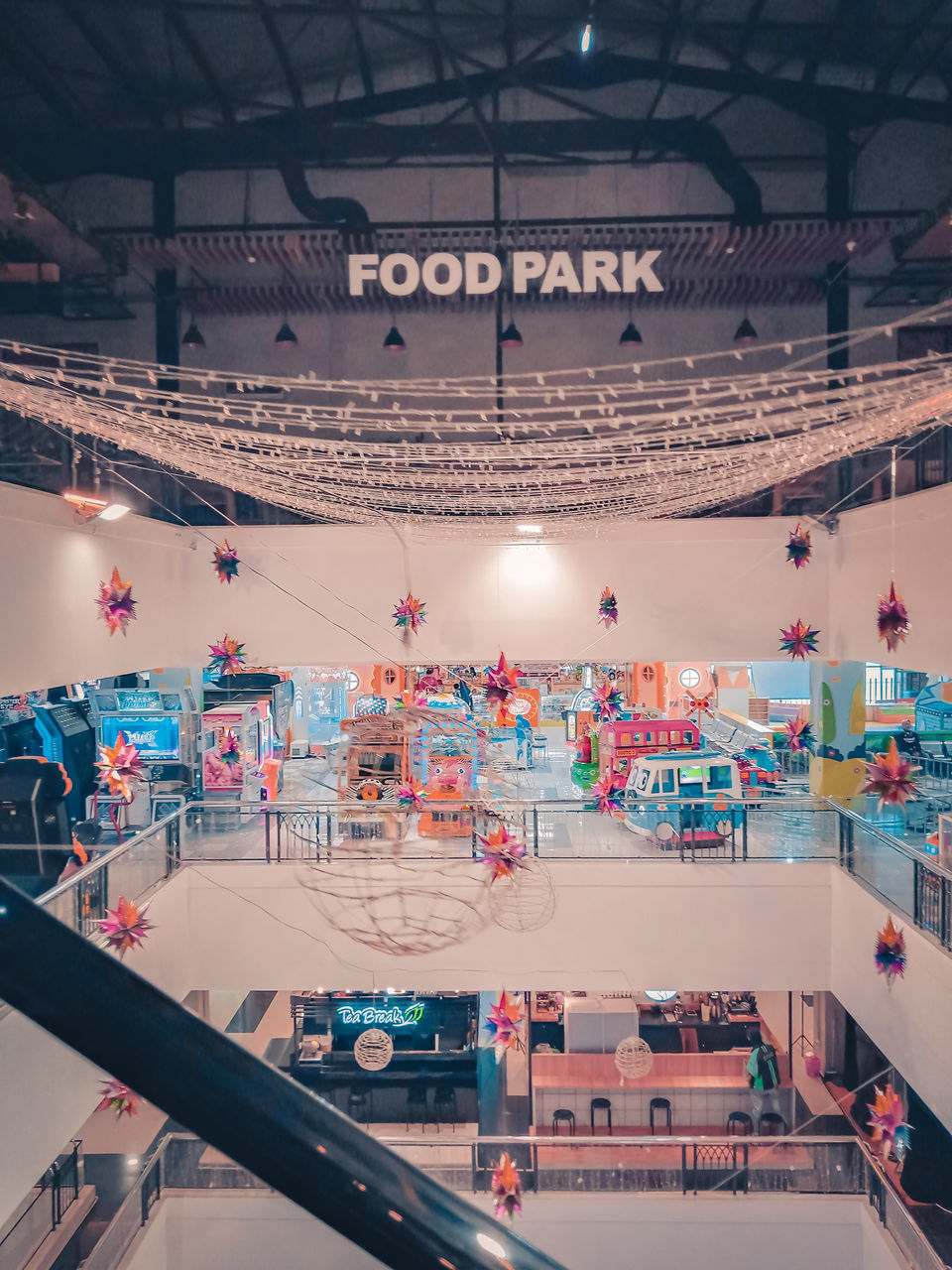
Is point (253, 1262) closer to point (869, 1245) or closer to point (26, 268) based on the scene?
point (869, 1245)

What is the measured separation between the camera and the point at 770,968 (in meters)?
7.35

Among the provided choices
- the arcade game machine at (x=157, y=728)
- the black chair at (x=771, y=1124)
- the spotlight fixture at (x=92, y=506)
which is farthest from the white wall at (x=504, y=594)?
the black chair at (x=771, y=1124)

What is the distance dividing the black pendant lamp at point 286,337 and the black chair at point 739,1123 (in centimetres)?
975

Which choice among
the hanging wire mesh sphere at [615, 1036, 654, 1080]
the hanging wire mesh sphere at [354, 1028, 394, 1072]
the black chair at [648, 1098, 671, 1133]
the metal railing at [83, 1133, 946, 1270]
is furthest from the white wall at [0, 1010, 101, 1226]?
the black chair at [648, 1098, 671, 1133]

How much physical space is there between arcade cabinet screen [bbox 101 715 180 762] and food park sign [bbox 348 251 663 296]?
6264mm

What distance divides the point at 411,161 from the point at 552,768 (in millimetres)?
8125

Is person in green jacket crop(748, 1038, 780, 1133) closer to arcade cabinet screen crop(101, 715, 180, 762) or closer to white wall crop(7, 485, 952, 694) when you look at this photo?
white wall crop(7, 485, 952, 694)

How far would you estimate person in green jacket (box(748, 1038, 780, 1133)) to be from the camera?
30.3 feet

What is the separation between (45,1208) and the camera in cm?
591

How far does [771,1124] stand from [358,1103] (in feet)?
15.7

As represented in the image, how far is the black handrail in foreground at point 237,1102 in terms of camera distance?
50 cm

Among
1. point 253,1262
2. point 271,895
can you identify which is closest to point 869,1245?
point 253,1262

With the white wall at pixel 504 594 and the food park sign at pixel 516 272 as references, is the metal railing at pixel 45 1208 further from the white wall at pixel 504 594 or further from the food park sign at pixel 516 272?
the food park sign at pixel 516 272

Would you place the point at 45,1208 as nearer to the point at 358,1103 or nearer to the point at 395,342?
the point at 358,1103
